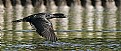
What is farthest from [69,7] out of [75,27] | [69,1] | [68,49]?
[68,49]

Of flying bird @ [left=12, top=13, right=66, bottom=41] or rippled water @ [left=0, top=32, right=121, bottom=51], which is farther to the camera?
rippled water @ [left=0, top=32, right=121, bottom=51]

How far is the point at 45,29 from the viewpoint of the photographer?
57.2 ft

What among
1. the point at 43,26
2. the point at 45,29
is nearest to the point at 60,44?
the point at 43,26

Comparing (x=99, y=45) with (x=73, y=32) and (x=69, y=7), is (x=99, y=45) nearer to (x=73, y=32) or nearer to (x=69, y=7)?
(x=73, y=32)

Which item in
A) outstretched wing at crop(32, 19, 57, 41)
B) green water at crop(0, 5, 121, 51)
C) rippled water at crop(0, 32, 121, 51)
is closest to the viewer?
outstretched wing at crop(32, 19, 57, 41)

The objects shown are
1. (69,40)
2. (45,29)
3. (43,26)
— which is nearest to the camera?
(45,29)

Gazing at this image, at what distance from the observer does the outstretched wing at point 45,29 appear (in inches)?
666

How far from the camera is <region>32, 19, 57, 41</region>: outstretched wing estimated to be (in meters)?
16.9

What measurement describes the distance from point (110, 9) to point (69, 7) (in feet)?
14.0

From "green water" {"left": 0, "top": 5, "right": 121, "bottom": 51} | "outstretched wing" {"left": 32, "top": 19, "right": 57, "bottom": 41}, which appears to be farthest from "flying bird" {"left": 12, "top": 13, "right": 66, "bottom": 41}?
"green water" {"left": 0, "top": 5, "right": 121, "bottom": 51}

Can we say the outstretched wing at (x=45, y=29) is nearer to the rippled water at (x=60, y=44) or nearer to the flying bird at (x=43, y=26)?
the flying bird at (x=43, y=26)

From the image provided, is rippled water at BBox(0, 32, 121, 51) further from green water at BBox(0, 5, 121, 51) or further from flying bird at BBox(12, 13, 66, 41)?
flying bird at BBox(12, 13, 66, 41)

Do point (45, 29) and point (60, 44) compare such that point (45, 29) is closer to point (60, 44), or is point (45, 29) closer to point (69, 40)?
point (60, 44)

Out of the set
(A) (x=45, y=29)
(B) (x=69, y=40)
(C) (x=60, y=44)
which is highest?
(A) (x=45, y=29)
